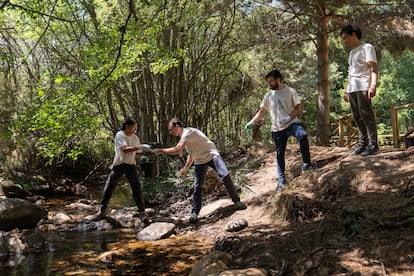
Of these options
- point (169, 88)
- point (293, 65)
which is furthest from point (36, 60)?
point (293, 65)

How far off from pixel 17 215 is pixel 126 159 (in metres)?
2.09

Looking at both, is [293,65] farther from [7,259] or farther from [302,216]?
[7,259]

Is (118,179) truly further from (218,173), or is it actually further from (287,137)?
(287,137)

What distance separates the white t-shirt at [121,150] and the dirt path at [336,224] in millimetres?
1661

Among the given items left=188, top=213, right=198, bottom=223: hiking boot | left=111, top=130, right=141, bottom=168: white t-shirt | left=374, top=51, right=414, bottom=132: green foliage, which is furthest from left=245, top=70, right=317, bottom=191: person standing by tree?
left=374, top=51, right=414, bottom=132: green foliage

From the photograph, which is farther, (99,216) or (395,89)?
(395,89)

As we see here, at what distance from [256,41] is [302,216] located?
549cm

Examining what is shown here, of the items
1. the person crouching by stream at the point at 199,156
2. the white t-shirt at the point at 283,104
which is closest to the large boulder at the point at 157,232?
the person crouching by stream at the point at 199,156

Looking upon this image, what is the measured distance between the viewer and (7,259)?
4.50 metres

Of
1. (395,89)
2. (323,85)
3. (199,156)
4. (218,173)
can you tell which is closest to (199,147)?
(199,156)

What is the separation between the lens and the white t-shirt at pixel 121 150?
5852 millimetres

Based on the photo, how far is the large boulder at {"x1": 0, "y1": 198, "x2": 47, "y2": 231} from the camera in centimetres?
605

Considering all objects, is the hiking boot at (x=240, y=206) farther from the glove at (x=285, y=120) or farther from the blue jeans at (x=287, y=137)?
the glove at (x=285, y=120)

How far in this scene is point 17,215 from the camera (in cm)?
612
